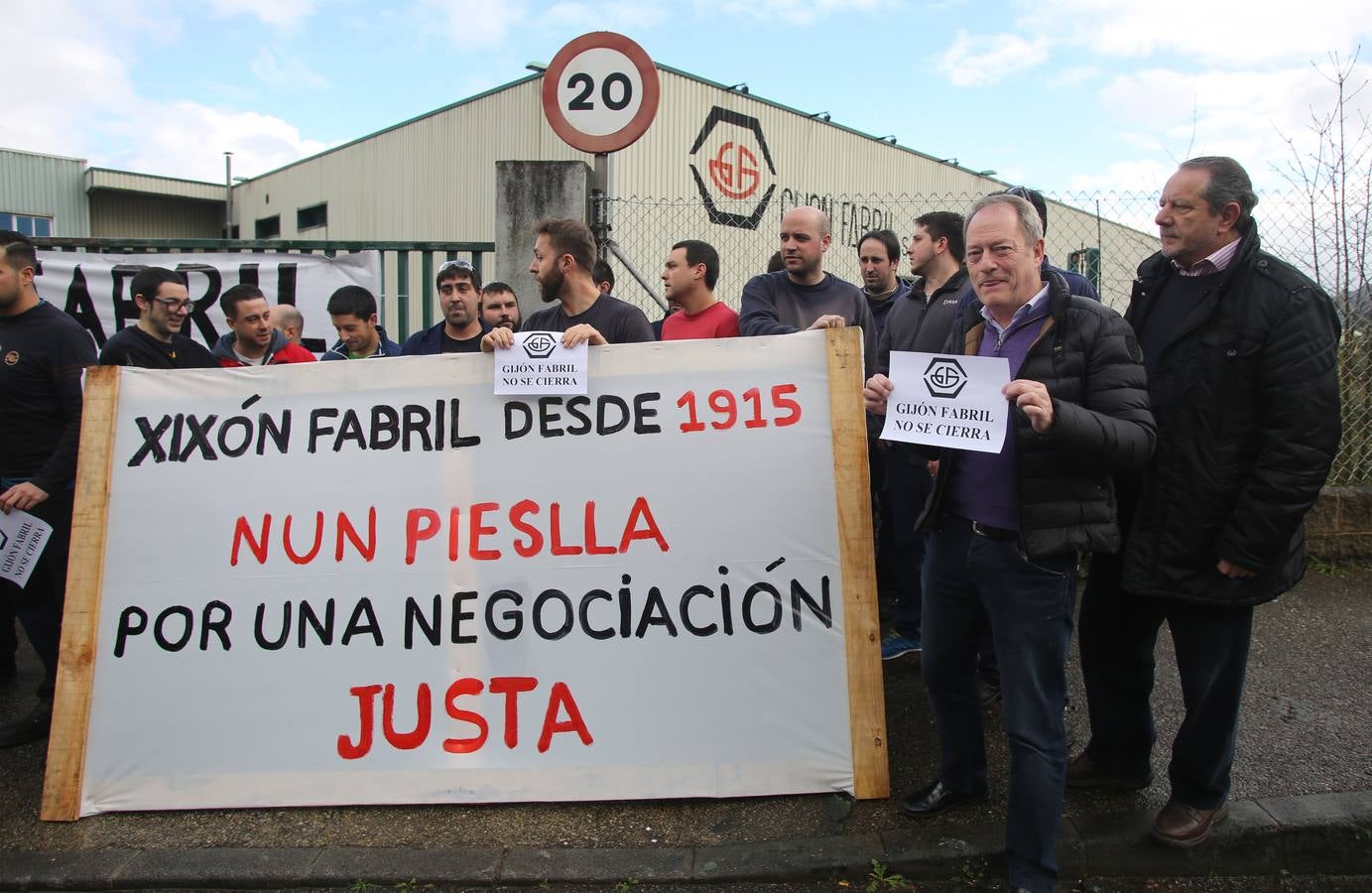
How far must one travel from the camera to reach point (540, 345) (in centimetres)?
300

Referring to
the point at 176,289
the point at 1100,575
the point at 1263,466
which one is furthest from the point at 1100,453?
the point at 176,289

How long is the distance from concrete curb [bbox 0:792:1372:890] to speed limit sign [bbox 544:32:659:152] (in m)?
3.51

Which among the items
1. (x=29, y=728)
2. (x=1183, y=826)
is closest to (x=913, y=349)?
(x=1183, y=826)

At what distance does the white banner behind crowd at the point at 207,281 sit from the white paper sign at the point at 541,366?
11.0ft

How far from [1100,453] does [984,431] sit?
260 millimetres

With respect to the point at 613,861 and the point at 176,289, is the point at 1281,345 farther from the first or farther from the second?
the point at 176,289

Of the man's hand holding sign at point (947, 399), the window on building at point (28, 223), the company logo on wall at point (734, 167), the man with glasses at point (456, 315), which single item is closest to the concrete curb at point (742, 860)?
the man's hand holding sign at point (947, 399)

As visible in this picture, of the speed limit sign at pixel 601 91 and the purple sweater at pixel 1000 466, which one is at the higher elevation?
the speed limit sign at pixel 601 91

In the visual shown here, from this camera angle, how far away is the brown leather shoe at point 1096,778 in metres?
2.86

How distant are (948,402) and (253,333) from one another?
3.15 meters

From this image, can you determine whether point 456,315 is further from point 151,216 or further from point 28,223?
point 151,216

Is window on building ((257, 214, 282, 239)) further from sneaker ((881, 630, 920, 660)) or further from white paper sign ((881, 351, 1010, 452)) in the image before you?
white paper sign ((881, 351, 1010, 452))

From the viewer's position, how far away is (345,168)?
18.9m

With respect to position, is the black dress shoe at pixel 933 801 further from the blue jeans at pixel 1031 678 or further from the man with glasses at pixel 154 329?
the man with glasses at pixel 154 329
